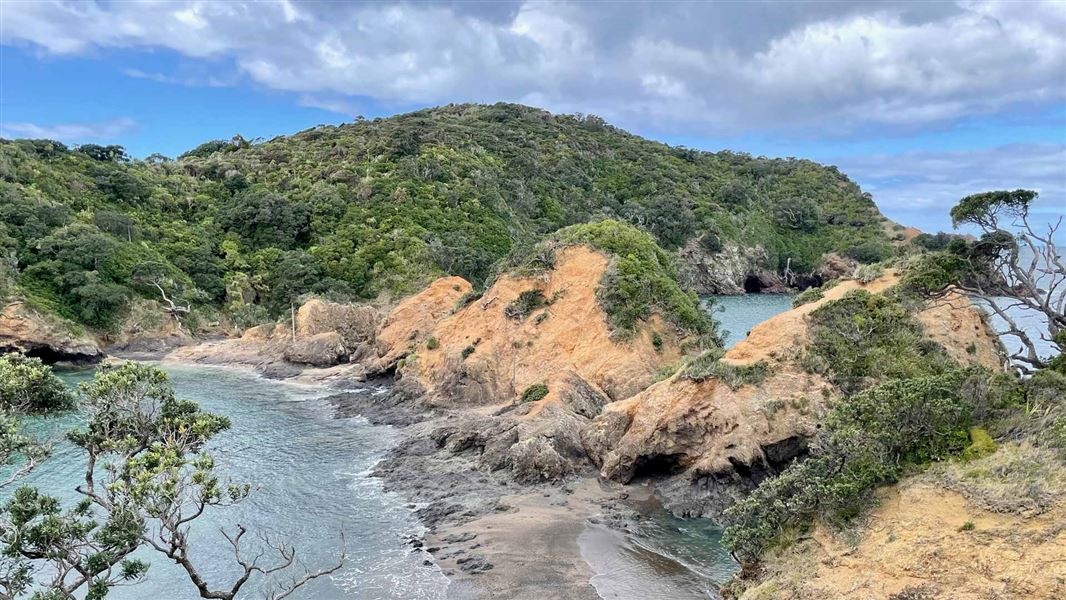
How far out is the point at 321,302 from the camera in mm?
58625

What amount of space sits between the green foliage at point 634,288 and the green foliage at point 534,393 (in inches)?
222

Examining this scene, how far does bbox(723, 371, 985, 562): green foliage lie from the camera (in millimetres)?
15453

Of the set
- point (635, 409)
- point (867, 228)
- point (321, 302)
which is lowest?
point (635, 409)

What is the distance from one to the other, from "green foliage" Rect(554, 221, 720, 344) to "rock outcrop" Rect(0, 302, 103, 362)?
3956cm

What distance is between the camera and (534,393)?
35.0 meters

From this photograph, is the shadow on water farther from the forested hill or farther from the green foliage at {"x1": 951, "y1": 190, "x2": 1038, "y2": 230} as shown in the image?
the forested hill

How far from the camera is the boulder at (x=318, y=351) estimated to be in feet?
180

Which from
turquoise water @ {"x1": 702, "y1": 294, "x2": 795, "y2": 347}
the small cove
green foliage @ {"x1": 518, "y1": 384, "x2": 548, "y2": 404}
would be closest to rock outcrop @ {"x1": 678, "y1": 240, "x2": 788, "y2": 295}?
turquoise water @ {"x1": 702, "y1": 294, "x2": 795, "y2": 347}

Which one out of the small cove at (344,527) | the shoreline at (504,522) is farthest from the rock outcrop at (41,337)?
the shoreline at (504,522)

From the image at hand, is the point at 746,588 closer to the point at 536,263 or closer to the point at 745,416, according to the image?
the point at 745,416

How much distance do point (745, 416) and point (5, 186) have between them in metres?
71.3

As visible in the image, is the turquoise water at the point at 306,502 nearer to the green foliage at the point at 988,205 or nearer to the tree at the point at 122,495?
the tree at the point at 122,495

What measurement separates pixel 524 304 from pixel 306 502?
18.4 meters

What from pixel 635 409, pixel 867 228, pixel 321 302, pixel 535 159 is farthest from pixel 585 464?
pixel 867 228
